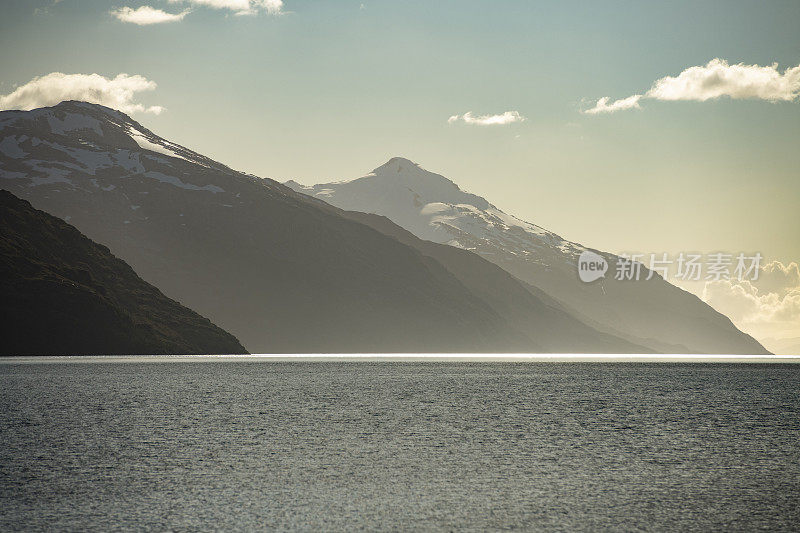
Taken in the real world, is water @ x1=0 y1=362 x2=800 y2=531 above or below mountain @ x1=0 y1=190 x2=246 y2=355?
below

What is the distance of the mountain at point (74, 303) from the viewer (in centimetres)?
14975

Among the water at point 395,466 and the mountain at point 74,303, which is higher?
the mountain at point 74,303

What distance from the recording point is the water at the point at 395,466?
14.5 m

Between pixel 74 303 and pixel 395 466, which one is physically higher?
pixel 74 303

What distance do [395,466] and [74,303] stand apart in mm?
151088

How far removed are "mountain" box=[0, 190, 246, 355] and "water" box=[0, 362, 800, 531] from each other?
12180 cm

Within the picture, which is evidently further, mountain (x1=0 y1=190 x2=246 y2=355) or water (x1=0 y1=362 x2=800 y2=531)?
mountain (x1=0 y1=190 x2=246 y2=355)

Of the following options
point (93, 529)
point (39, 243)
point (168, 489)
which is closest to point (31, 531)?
point (93, 529)

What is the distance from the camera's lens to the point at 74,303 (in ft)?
518

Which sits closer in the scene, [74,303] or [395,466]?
[395,466]

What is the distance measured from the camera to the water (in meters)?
14.5

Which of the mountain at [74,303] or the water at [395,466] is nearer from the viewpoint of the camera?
the water at [395,466]

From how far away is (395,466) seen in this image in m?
19.7

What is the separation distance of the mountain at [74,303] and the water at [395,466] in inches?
4795
